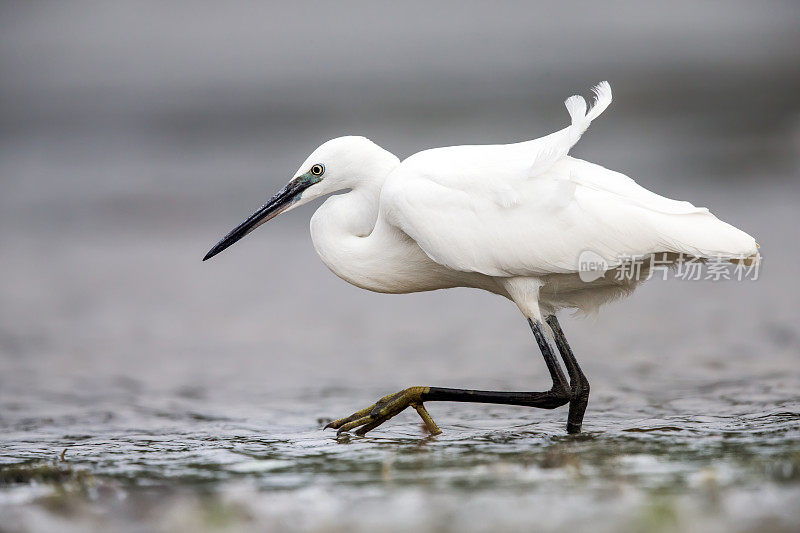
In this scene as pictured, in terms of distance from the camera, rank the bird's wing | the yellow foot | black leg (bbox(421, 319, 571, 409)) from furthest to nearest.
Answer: black leg (bbox(421, 319, 571, 409)), the yellow foot, the bird's wing

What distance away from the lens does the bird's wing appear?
5090 mm

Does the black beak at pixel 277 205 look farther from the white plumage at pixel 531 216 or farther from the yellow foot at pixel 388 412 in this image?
the yellow foot at pixel 388 412

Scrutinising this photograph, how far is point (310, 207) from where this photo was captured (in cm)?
1412

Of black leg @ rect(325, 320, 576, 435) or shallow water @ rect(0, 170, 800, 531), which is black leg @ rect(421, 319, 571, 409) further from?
shallow water @ rect(0, 170, 800, 531)

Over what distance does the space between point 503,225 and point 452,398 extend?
1.03 metres

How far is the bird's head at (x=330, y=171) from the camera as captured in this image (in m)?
5.55

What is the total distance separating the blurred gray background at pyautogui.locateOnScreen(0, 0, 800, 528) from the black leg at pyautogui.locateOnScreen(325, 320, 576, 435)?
304 millimetres

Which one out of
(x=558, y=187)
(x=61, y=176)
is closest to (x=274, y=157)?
(x=61, y=176)

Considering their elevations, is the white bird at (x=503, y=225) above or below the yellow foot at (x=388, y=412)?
above

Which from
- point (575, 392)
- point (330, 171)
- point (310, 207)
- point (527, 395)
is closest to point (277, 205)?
point (330, 171)

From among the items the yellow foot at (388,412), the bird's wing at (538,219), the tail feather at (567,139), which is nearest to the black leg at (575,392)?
the bird's wing at (538,219)

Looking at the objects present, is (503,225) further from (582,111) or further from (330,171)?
(330,171)

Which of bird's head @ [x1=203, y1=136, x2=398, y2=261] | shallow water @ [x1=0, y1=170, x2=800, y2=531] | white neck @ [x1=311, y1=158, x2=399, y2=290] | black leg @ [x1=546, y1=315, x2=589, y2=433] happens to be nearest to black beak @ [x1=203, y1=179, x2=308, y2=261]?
bird's head @ [x1=203, y1=136, x2=398, y2=261]

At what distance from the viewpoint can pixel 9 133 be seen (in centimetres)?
1939
